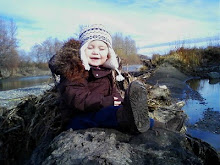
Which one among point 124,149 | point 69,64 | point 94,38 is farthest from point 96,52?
point 124,149

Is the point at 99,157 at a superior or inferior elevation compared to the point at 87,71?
inferior

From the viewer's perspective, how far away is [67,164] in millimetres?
1511

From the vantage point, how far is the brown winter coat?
7.51ft

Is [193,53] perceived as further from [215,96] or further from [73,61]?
[73,61]

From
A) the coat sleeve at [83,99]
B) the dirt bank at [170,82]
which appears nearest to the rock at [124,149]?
the coat sleeve at [83,99]

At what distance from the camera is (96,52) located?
2654mm

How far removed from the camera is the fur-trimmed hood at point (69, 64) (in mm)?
2420

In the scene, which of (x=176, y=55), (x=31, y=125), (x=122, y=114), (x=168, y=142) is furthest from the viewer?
(x=176, y=55)

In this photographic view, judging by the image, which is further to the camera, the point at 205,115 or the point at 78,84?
the point at 205,115

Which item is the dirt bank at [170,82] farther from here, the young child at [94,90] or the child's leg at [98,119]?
the child's leg at [98,119]

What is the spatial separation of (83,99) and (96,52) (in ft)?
2.14

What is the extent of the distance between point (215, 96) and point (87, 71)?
5.72 m

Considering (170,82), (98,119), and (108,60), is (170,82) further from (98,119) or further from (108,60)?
(98,119)

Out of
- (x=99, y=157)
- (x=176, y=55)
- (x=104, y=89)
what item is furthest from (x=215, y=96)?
(x=176, y=55)
